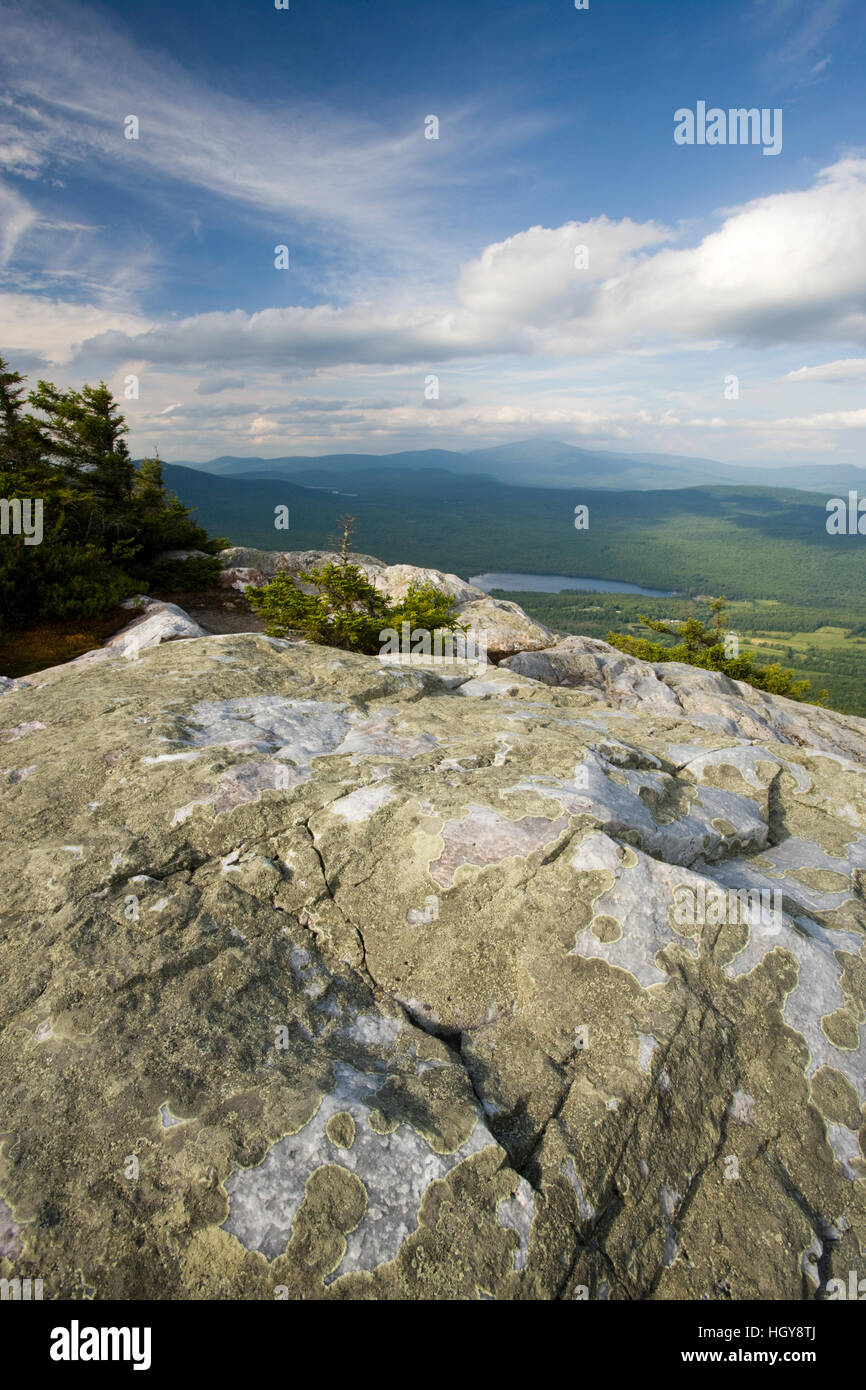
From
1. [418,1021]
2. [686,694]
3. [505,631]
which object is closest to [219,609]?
Result: [505,631]

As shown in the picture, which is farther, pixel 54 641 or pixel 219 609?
pixel 219 609

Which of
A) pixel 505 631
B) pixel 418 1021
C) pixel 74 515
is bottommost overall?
pixel 418 1021

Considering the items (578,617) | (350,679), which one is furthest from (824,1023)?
(578,617)

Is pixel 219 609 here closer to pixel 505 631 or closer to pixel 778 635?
pixel 505 631

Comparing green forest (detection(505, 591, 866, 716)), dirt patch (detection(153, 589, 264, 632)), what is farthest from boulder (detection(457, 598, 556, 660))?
green forest (detection(505, 591, 866, 716))

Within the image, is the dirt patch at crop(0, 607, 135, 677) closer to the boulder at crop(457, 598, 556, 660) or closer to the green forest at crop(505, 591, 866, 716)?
the boulder at crop(457, 598, 556, 660)

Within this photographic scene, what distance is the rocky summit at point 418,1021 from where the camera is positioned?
3.34m

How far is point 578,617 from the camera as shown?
168500mm

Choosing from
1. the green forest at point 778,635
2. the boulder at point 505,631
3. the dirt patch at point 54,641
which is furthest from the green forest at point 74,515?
the green forest at point 778,635

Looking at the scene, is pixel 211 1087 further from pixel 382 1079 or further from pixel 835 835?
pixel 835 835

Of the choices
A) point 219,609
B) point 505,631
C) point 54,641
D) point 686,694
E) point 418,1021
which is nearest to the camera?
point 418,1021

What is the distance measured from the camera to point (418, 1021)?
473cm

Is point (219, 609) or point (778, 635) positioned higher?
point (219, 609)
